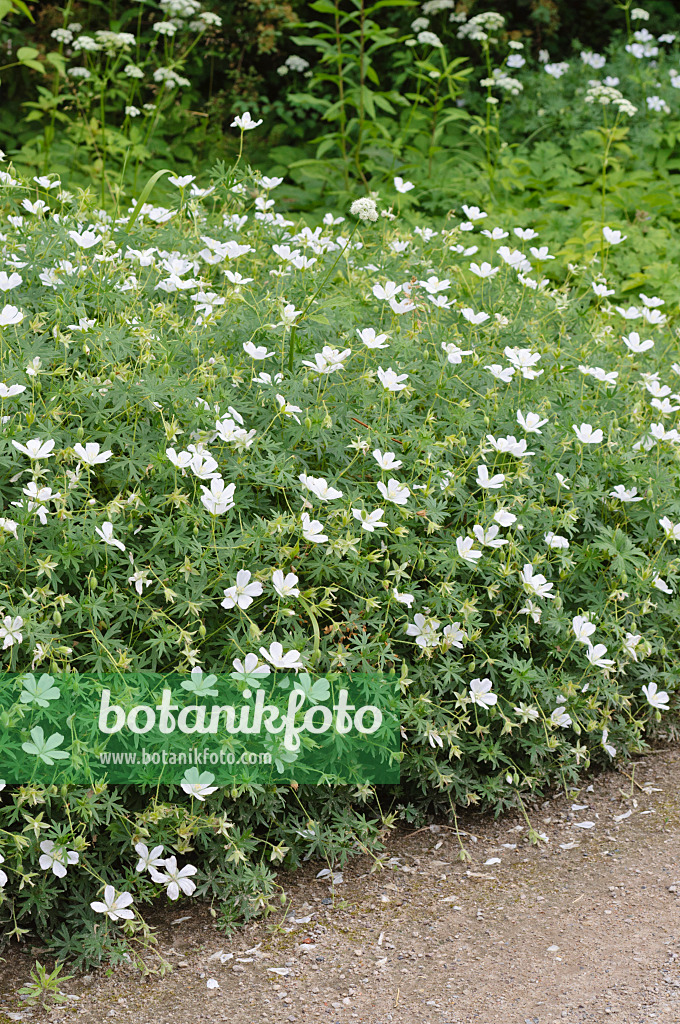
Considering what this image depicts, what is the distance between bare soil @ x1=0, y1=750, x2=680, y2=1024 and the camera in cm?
201

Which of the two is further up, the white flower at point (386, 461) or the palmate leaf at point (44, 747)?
the white flower at point (386, 461)

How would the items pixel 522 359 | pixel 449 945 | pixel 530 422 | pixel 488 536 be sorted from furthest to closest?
pixel 522 359 < pixel 530 422 < pixel 488 536 < pixel 449 945

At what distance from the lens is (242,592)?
215 cm

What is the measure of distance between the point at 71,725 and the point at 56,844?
0.23 metres

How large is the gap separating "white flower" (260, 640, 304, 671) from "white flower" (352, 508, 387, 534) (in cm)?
34

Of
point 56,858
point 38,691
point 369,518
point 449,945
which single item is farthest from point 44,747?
point 449,945

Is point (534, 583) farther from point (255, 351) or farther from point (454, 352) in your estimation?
point (255, 351)

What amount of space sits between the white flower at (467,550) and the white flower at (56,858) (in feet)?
3.46

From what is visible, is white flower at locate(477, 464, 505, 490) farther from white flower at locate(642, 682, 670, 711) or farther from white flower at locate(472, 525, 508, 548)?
white flower at locate(642, 682, 670, 711)

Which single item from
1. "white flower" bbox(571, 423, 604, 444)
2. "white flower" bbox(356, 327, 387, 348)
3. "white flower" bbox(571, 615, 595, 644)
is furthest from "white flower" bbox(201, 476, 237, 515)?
"white flower" bbox(571, 423, 604, 444)

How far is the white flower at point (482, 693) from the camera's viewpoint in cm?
238

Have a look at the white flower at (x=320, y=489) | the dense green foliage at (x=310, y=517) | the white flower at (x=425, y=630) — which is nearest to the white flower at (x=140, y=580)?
the dense green foliage at (x=310, y=517)

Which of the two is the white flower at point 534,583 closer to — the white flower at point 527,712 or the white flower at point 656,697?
the white flower at point 527,712

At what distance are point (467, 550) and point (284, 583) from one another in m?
0.48
